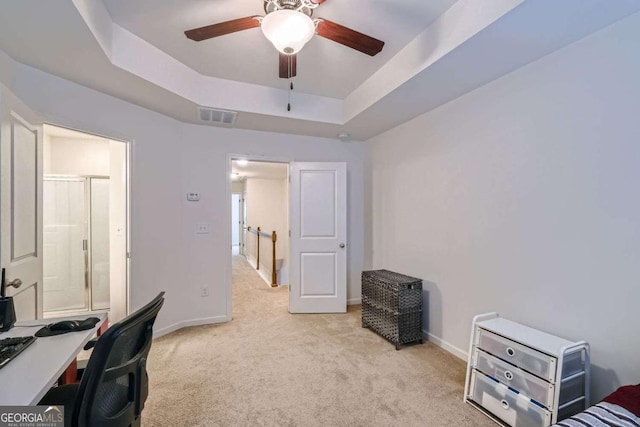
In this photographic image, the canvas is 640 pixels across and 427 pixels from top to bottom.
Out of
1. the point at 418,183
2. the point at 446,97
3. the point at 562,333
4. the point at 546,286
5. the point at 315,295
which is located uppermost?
the point at 446,97

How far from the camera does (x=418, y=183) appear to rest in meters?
3.21

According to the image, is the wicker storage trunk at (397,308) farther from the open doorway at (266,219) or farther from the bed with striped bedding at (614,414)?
the open doorway at (266,219)

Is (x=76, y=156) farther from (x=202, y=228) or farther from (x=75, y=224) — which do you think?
(x=202, y=228)

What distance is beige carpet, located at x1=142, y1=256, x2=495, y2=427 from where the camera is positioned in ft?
6.26

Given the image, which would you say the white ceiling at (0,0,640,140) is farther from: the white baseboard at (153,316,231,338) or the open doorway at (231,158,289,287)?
the open doorway at (231,158,289,287)

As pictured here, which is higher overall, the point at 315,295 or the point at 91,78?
the point at 91,78

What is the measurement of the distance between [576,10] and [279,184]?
19.4 feet

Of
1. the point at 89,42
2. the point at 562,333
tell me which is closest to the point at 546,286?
the point at 562,333

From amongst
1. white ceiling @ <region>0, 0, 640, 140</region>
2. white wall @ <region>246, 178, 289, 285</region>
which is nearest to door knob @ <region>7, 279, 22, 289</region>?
white ceiling @ <region>0, 0, 640, 140</region>

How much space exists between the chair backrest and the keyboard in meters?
0.39

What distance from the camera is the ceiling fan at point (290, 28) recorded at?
5.05ft

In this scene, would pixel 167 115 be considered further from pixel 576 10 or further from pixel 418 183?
pixel 576 10

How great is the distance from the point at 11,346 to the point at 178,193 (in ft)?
7.38

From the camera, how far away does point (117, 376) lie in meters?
1.11
